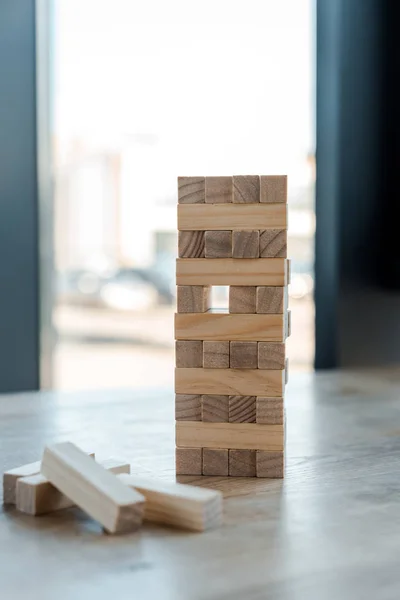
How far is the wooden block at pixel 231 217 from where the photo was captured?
3.51ft

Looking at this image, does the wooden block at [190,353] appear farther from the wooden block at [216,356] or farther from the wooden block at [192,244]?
the wooden block at [192,244]

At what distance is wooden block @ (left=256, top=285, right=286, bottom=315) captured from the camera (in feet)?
3.53

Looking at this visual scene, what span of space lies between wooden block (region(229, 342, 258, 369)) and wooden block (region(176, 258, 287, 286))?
85 mm

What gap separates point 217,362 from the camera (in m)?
1.09

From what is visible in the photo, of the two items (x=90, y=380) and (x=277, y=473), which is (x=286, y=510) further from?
(x=90, y=380)

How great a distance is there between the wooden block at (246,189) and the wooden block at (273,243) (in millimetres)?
48

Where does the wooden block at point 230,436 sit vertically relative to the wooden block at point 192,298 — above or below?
below

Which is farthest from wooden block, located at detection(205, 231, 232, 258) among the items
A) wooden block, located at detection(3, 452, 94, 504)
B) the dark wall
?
the dark wall

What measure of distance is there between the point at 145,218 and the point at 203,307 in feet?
4.49

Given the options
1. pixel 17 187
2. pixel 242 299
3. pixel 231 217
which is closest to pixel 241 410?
pixel 242 299

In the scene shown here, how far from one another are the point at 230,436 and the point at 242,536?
24cm

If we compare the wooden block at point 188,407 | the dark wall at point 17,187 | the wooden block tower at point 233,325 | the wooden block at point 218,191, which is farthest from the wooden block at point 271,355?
the dark wall at point 17,187

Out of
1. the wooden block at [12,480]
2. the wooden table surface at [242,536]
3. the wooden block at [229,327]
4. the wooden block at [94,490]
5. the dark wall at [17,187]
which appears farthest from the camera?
the dark wall at [17,187]

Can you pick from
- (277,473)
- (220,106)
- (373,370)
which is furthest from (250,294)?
(220,106)
